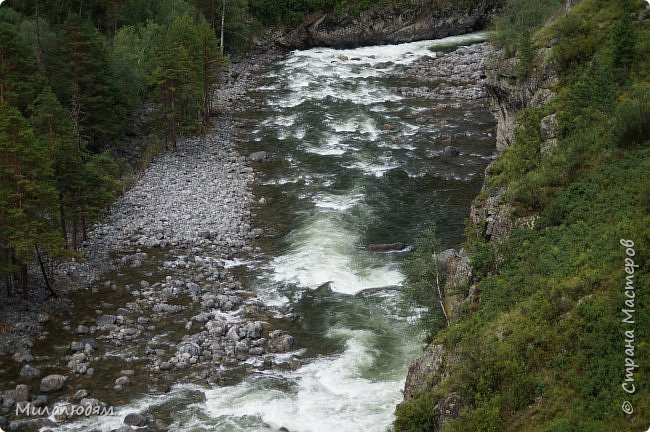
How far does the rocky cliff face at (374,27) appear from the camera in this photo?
88312 mm

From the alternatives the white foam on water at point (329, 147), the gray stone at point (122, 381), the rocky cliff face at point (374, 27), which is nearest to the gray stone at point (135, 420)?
the gray stone at point (122, 381)

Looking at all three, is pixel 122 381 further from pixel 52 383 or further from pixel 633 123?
pixel 633 123

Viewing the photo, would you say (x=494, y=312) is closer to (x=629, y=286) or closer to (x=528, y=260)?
(x=528, y=260)

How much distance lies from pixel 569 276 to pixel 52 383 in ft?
62.4

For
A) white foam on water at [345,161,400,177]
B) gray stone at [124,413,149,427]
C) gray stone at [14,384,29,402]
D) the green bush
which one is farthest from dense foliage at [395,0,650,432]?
white foam on water at [345,161,400,177]

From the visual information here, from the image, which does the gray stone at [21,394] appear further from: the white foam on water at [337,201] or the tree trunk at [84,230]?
the white foam on water at [337,201]

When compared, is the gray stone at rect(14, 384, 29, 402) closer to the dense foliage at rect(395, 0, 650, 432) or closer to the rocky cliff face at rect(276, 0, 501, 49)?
the dense foliage at rect(395, 0, 650, 432)

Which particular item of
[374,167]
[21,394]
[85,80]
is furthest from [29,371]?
[374,167]

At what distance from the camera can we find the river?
23281 millimetres

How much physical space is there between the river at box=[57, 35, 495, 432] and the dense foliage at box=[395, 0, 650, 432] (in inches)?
223

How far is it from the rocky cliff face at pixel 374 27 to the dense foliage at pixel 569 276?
61.4 metres

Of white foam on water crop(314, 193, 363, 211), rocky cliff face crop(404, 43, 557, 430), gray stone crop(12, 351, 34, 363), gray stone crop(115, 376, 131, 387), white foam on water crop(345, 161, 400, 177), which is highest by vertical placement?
rocky cliff face crop(404, 43, 557, 430)

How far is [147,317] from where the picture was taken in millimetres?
29062

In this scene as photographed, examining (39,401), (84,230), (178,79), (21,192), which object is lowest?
(39,401)
